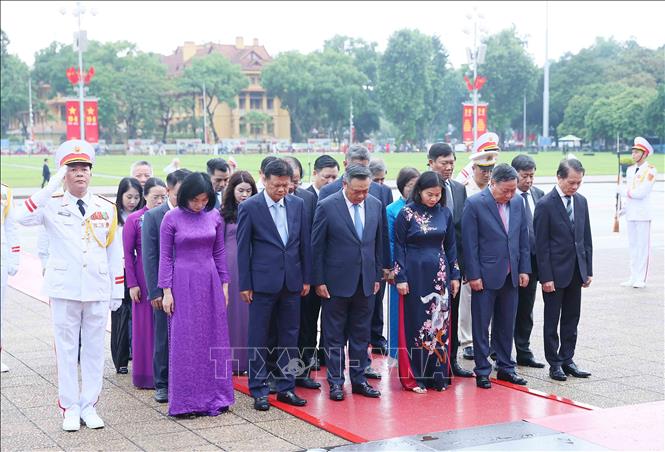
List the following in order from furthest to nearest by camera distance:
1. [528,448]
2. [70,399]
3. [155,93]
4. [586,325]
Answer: [155,93]
[586,325]
[70,399]
[528,448]

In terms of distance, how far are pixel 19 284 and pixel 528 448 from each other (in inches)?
342

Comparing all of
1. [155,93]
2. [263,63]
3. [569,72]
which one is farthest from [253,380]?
[263,63]

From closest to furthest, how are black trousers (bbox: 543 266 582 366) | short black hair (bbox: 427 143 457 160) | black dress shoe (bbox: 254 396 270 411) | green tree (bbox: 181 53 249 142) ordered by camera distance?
black dress shoe (bbox: 254 396 270 411)
black trousers (bbox: 543 266 582 366)
short black hair (bbox: 427 143 457 160)
green tree (bbox: 181 53 249 142)

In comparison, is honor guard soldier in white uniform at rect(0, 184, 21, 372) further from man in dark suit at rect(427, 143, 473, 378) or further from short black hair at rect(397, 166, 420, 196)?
man in dark suit at rect(427, 143, 473, 378)

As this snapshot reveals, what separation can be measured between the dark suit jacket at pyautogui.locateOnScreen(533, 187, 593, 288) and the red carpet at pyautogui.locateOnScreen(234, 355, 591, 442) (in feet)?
3.33

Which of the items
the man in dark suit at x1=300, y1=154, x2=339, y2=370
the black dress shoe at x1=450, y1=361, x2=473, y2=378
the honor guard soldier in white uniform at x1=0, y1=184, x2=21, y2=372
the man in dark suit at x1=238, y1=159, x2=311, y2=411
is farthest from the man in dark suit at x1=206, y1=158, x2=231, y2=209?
the honor guard soldier in white uniform at x1=0, y1=184, x2=21, y2=372

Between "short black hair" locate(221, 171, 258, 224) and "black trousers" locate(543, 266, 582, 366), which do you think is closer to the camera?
"short black hair" locate(221, 171, 258, 224)

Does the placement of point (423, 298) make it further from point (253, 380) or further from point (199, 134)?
point (199, 134)

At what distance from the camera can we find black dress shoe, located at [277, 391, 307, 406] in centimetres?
575

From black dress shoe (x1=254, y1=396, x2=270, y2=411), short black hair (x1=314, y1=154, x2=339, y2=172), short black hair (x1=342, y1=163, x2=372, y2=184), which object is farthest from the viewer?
short black hair (x1=314, y1=154, x2=339, y2=172)

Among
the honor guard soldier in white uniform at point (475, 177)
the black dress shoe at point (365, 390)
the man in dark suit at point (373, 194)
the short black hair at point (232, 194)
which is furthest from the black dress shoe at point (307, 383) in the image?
the honor guard soldier in white uniform at point (475, 177)

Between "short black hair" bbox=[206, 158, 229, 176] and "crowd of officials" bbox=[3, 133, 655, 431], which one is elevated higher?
"short black hair" bbox=[206, 158, 229, 176]

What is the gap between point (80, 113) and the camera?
106 feet

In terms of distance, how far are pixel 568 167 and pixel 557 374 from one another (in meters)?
1.66
